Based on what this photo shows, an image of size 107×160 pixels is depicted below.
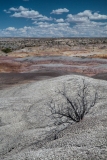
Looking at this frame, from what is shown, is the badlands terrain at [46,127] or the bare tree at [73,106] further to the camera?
the bare tree at [73,106]

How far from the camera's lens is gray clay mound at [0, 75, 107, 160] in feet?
26.5

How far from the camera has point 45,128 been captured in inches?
541

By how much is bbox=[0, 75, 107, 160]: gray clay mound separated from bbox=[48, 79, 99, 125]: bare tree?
1.10 feet

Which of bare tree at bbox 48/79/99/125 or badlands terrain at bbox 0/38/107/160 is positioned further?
bare tree at bbox 48/79/99/125

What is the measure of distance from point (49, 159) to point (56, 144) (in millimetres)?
1389

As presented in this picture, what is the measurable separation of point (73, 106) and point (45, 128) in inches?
74.5

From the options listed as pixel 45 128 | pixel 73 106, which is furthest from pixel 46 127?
pixel 73 106

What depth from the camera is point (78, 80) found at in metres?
20.1

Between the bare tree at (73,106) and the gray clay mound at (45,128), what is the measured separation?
1.10 feet

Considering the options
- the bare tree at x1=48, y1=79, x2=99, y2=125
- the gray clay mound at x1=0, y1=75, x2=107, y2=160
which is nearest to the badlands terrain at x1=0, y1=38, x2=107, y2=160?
the gray clay mound at x1=0, y1=75, x2=107, y2=160

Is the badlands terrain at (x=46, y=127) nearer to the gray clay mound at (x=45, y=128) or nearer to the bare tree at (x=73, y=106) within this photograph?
the gray clay mound at (x=45, y=128)

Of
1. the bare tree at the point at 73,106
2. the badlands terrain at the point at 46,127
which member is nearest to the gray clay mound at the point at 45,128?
the badlands terrain at the point at 46,127

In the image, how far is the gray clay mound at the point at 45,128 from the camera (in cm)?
806

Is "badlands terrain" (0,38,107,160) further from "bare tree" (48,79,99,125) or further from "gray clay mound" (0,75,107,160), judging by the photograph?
"bare tree" (48,79,99,125)
